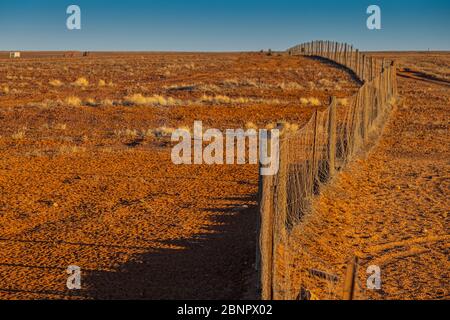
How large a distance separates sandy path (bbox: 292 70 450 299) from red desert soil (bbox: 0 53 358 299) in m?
1.09

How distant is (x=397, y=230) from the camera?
913 cm

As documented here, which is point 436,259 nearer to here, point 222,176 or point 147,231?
point 147,231

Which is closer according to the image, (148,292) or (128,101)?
(148,292)

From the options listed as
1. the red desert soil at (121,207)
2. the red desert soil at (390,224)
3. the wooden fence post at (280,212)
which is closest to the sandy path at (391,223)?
the red desert soil at (390,224)

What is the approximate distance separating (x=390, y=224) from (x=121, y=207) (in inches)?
173

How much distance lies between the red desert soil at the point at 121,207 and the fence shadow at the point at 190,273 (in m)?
0.01

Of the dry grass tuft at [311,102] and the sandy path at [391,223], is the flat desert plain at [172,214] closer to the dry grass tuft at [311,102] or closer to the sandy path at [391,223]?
the sandy path at [391,223]

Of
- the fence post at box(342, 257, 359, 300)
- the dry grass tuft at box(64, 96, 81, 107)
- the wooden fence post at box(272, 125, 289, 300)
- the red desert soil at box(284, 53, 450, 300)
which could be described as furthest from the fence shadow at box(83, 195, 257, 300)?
the dry grass tuft at box(64, 96, 81, 107)

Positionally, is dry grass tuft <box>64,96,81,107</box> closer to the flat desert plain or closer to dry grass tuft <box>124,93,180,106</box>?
dry grass tuft <box>124,93,180,106</box>

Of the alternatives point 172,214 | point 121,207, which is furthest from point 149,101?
point 172,214

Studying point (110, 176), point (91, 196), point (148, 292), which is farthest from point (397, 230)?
point (110, 176)

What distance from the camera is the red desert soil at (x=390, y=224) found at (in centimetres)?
722

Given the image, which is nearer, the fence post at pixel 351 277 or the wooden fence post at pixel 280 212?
the fence post at pixel 351 277
